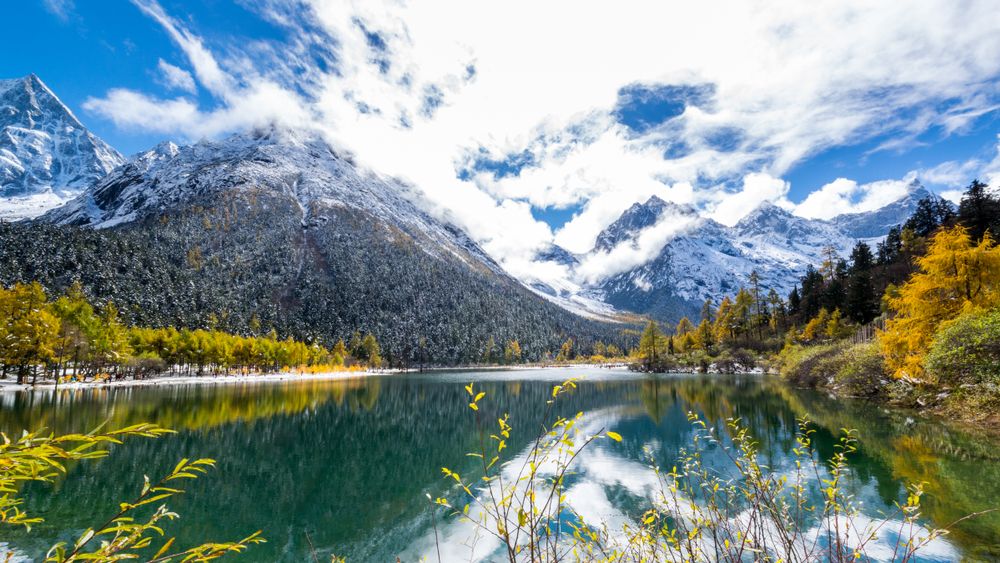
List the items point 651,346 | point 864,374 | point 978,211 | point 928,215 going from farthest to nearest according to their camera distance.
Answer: point 651,346 → point 928,215 → point 978,211 → point 864,374

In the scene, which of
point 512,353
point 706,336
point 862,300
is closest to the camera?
point 862,300

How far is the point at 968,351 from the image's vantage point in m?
22.1

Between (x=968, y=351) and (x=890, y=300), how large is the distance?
9114 mm

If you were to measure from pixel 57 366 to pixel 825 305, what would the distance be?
105m

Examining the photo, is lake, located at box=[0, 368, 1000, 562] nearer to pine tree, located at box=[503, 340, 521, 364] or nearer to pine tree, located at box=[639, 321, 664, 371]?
pine tree, located at box=[639, 321, 664, 371]

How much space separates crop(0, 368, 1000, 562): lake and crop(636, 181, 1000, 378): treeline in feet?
19.6

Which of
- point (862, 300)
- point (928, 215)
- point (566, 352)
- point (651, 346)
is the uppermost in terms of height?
point (928, 215)

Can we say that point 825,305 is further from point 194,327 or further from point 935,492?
point 194,327

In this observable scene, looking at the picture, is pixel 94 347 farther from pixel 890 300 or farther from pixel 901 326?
pixel 890 300

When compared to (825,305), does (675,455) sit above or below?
below

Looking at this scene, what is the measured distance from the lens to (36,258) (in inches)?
4112

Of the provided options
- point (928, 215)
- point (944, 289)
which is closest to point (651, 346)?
point (928, 215)

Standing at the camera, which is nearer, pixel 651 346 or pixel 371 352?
pixel 651 346

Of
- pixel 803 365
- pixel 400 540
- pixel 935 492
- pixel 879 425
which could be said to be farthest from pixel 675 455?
pixel 803 365
